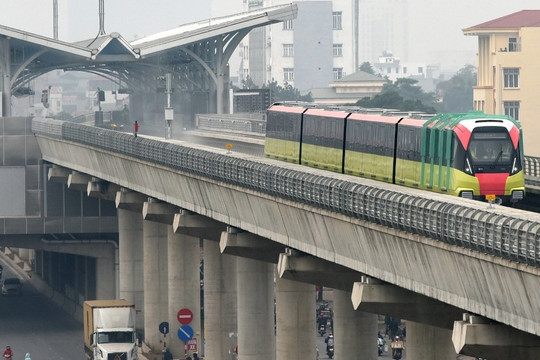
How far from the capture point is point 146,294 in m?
114

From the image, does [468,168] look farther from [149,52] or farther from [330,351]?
[149,52]

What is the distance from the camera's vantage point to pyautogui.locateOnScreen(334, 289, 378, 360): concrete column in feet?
257

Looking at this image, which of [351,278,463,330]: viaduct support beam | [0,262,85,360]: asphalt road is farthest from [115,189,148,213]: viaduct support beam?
[351,278,463,330]: viaduct support beam

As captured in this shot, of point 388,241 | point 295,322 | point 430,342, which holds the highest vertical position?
point 388,241

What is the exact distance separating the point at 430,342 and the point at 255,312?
20.5 meters

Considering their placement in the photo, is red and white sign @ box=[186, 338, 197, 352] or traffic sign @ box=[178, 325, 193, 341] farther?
red and white sign @ box=[186, 338, 197, 352]

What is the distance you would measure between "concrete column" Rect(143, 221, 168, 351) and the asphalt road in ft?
17.1

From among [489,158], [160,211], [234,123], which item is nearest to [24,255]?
[234,123]

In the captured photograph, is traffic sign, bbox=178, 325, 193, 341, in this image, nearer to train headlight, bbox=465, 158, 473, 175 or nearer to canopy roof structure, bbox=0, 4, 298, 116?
train headlight, bbox=465, 158, 473, 175

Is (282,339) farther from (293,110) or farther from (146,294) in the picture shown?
(146,294)

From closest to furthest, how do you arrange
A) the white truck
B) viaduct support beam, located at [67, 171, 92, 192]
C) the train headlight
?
the train headlight → the white truck → viaduct support beam, located at [67, 171, 92, 192]

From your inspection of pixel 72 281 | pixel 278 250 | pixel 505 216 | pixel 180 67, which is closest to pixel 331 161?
pixel 278 250

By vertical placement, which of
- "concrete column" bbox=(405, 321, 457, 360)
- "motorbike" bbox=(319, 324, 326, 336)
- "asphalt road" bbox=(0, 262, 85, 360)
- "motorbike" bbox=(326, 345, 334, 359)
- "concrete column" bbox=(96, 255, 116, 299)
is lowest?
"asphalt road" bbox=(0, 262, 85, 360)

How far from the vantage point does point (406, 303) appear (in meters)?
53.8
